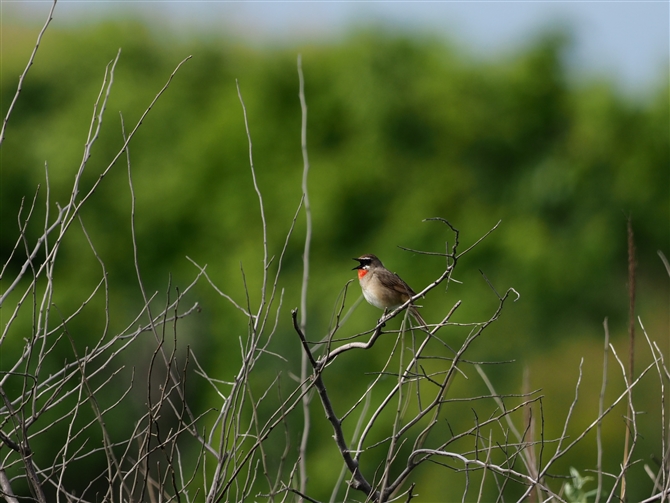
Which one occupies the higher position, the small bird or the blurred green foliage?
the small bird

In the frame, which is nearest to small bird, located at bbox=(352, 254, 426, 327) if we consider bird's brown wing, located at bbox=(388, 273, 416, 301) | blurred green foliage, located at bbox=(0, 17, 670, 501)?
bird's brown wing, located at bbox=(388, 273, 416, 301)

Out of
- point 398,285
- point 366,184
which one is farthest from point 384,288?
point 366,184

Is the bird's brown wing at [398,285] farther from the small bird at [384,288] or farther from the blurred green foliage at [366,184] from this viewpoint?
the blurred green foliage at [366,184]

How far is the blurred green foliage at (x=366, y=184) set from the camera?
21.5 metres

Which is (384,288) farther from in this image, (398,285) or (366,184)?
(366,184)

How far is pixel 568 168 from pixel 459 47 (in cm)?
720

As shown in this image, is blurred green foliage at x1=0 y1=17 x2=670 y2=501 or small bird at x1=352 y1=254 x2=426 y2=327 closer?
small bird at x1=352 y1=254 x2=426 y2=327

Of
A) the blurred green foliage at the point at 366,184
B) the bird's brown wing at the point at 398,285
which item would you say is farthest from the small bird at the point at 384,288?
the blurred green foliage at the point at 366,184

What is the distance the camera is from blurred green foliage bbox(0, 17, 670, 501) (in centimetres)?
2153

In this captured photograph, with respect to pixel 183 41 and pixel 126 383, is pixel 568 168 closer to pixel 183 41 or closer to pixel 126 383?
pixel 126 383

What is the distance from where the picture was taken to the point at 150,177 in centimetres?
3244

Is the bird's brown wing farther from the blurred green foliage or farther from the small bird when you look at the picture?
the blurred green foliage

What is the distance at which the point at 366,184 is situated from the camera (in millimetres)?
27594

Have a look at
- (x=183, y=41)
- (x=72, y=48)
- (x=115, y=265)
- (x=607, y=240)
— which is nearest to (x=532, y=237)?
(x=607, y=240)
